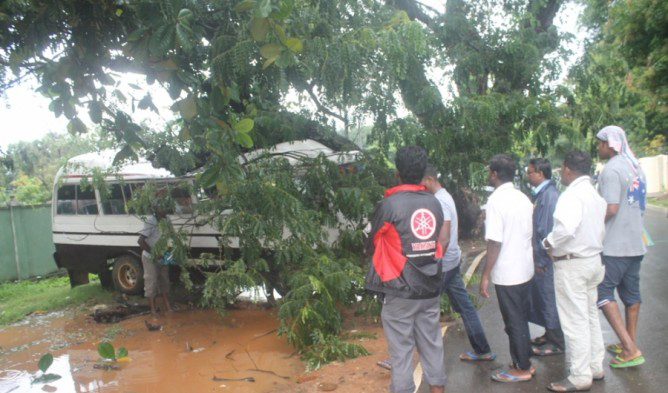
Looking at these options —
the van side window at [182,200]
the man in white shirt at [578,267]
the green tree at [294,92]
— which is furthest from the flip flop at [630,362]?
the van side window at [182,200]

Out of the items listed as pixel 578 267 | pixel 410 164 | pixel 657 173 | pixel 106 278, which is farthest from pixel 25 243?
pixel 657 173

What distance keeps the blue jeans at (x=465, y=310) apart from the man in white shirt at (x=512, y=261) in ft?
1.54

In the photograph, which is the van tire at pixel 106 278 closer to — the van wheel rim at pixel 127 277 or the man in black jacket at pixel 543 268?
the van wheel rim at pixel 127 277

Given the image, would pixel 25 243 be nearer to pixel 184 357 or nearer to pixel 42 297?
pixel 42 297

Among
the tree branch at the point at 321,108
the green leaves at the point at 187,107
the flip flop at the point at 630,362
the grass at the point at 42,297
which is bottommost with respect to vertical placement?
the grass at the point at 42,297

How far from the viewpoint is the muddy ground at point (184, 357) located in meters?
5.55

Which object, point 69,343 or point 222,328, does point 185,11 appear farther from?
point 69,343

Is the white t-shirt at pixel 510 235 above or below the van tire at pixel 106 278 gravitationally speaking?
above

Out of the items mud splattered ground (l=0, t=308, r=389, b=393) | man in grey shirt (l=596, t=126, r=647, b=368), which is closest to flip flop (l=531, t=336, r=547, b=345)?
man in grey shirt (l=596, t=126, r=647, b=368)

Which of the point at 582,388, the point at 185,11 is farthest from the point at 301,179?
the point at 582,388

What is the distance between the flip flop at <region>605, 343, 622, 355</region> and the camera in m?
4.85

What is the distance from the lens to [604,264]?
4.62 metres

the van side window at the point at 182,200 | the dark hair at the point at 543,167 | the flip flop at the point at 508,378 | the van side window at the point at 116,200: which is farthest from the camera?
the van side window at the point at 116,200

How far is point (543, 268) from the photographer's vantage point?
493 cm
